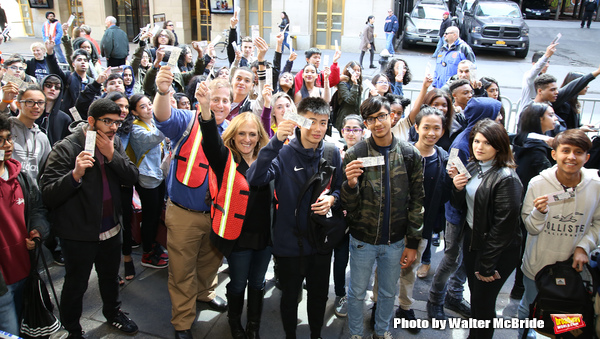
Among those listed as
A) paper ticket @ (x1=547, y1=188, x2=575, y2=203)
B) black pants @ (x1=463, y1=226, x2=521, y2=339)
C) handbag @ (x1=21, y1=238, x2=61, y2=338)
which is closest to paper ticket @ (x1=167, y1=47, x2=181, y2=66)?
handbag @ (x1=21, y1=238, x2=61, y2=338)

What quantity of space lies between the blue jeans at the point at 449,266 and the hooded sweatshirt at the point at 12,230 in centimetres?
328

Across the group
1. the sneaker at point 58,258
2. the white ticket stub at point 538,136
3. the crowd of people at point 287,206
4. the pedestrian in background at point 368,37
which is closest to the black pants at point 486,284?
the crowd of people at point 287,206

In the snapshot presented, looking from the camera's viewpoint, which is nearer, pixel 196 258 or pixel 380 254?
pixel 380 254

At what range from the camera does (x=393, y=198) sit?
127 inches

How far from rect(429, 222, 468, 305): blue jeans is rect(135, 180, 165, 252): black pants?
9.14ft

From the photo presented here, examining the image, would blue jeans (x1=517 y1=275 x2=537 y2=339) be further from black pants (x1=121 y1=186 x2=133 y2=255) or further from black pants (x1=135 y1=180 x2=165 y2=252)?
black pants (x1=121 y1=186 x2=133 y2=255)

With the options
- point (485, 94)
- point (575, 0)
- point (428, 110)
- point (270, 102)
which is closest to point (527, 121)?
point (428, 110)

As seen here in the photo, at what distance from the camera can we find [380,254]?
3359 mm

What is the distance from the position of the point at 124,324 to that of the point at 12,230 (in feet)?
3.98

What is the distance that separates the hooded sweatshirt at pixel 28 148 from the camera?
378 cm

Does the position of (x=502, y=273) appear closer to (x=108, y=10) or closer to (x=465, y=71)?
(x=465, y=71)

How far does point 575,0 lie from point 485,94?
98.1ft

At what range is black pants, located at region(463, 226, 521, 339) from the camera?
3182 millimetres

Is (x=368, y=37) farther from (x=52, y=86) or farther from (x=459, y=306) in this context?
(x=459, y=306)
